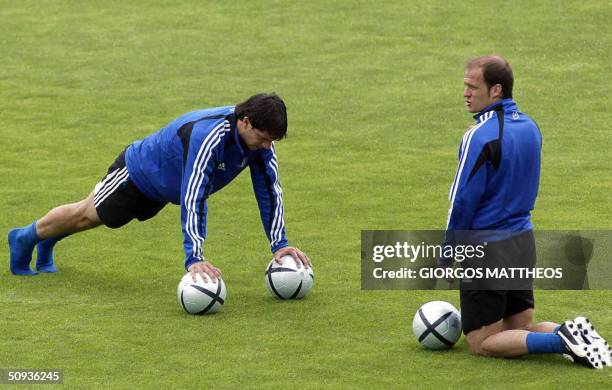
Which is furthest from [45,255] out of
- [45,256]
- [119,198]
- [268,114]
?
[268,114]

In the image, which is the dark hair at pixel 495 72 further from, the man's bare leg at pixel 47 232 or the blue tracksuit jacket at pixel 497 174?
the man's bare leg at pixel 47 232

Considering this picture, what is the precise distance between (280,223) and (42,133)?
7316mm

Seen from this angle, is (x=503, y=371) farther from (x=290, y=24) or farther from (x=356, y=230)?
(x=290, y=24)

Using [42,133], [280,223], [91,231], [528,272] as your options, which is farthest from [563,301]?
[42,133]

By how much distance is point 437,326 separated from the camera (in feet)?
30.7

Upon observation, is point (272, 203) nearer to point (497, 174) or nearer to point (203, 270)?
point (203, 270)

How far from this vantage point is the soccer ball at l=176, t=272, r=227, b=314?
10289mm

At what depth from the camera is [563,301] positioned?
35.2 ft

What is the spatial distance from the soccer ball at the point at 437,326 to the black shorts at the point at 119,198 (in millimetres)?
2907

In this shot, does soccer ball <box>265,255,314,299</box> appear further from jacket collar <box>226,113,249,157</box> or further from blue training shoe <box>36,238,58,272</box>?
blue training shoe <box>36,238,58,272</box>

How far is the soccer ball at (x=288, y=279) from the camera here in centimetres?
1080

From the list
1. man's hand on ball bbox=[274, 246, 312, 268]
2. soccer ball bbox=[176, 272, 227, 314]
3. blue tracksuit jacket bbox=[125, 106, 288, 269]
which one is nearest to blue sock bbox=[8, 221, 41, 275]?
blue tracksuit jacket bbox=[125, 106, 288, 269]

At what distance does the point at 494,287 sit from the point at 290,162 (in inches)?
285

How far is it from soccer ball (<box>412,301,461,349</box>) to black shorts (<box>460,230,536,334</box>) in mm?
232
